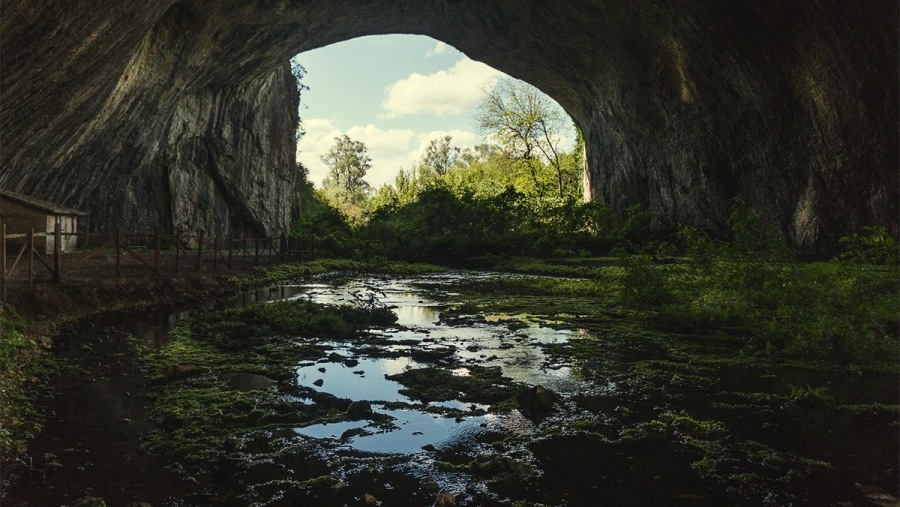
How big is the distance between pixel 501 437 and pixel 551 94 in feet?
110

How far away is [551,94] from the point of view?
1410 inches

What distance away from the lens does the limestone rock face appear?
1437 cm

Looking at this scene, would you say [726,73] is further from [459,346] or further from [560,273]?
[459,346]

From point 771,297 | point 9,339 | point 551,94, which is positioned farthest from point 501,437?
point 551,94

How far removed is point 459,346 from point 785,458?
5.27 metres

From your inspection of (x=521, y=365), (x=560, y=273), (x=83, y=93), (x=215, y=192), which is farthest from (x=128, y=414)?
(x=215, y=192)

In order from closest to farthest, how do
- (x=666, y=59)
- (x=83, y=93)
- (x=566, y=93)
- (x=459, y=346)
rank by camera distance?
(x=459, y=346) → (x=83, y=93) → (x=666, y=59) → (x=566, y=93)

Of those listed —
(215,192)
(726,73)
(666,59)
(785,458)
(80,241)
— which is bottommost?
(785,458)

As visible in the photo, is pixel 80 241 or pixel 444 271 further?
pixel 444 271

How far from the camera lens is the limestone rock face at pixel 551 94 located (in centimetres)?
1437

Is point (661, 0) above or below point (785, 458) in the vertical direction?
above

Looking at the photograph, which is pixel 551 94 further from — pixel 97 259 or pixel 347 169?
pixel 347 169

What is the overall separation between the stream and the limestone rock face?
7829 mm

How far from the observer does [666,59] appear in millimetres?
23703
